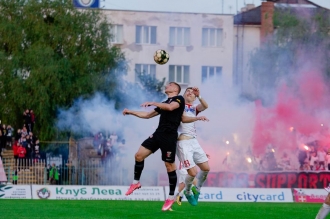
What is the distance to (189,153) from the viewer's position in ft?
58.7

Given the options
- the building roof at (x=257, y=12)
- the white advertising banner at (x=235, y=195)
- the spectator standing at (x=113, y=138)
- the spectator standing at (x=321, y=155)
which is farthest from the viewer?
the building roof at (x=257, y=12)

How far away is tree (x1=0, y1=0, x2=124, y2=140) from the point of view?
1586 inches

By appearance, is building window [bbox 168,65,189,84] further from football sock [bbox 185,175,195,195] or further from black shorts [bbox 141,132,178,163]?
black shorts [bbox 141,132,178,163]

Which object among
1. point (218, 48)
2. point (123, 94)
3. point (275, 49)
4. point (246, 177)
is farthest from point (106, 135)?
point (218, 48)

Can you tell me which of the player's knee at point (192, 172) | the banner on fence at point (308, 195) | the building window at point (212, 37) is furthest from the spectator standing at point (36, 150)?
the building window at point (212, 37)

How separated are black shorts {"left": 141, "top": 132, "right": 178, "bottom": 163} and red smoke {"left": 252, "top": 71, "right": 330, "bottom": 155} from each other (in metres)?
21.0

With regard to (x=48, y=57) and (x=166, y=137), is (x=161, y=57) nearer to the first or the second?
(x=166, y=137)

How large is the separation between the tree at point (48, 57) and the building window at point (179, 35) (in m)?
15.7

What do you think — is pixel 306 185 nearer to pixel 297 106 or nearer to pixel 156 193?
pixel 156 193

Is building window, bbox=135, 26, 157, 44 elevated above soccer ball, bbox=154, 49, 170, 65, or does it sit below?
above

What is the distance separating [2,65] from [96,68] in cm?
482

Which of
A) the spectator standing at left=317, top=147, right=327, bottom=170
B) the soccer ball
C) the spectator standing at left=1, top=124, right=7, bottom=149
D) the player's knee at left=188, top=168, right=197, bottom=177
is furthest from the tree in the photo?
the player's knee at left=188, top=168, right=197, bottom=177

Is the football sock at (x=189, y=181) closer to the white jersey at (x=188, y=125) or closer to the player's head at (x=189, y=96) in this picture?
the white jersey at (x=188, y=125)

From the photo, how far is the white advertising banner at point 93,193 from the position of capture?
1102 inches
